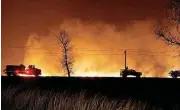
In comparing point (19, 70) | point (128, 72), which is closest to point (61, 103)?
point (19, 70)

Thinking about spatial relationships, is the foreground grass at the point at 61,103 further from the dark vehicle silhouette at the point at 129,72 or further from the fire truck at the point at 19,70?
the dark vehicle silhouette at the point at 129,72

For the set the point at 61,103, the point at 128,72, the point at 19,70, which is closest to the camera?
the point at 61,103

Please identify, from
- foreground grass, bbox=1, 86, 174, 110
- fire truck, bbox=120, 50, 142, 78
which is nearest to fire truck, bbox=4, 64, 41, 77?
fire truck, bbox=120, 50, 142, 78

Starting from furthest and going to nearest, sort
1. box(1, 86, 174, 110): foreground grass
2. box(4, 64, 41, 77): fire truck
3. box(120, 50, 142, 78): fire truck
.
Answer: box(120, 50, 142, 78): fire truck → box(4, 64, 41, 77): fire truck → box(1, 86, 174, 110): foreground grass

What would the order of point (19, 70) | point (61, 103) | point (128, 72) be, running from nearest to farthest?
point (61, 103), point (19, 70), point (128, 72)

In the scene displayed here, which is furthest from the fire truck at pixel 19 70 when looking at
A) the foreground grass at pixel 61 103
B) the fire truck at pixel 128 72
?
the foreground grass at pixel 61 103

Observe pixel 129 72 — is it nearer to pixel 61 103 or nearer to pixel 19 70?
pixel 19 70

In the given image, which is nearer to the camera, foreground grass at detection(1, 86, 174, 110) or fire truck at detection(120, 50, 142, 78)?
foreground grass at detection(1, 86, 174, 110)

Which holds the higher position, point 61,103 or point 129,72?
point 129,72

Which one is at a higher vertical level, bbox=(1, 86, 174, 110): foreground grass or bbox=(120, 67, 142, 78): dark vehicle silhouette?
bbox=(120, 67, 142, 78): dark vehicle silhouette

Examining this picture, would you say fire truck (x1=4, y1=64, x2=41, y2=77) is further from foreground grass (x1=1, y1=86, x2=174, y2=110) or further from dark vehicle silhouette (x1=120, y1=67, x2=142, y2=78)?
foreground grass (x1=1, y1=86, x2=174, y2=110)

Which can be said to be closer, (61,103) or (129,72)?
(61,103)

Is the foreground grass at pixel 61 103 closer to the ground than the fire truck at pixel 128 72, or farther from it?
closer to the ground

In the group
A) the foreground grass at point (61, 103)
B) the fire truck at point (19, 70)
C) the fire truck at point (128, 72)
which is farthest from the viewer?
the fire truck at point (128, 72)
